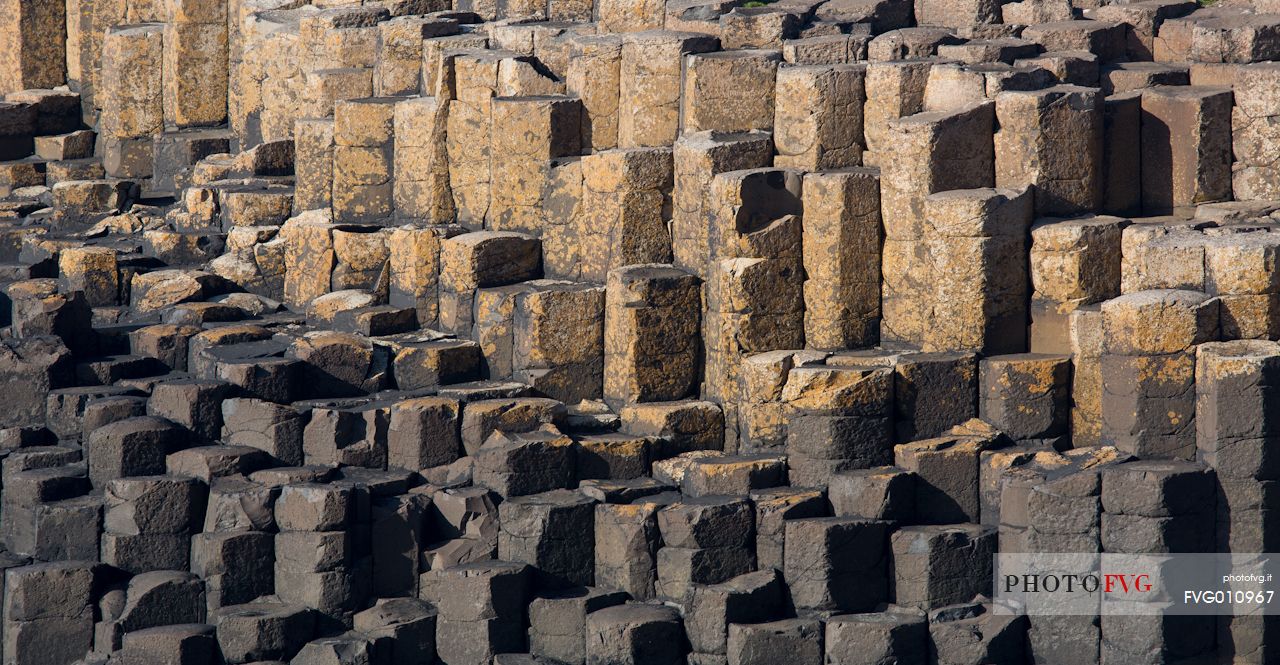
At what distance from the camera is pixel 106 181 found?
2941cm

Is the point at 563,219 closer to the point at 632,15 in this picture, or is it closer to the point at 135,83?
the point at 632,15

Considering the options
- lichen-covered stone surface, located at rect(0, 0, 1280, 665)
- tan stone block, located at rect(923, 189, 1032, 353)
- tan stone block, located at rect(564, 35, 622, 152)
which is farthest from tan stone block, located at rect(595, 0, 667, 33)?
tan stone block, located at rect(923, 189, 1032, 353)

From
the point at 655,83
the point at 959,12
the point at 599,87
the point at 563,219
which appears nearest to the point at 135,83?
the point at 599,87

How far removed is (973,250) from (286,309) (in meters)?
8.48

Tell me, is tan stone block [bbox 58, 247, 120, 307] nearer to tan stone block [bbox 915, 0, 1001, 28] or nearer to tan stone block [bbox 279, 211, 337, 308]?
tan stone block [bbox 279, 211, 337, 308]

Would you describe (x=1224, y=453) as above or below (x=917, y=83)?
below

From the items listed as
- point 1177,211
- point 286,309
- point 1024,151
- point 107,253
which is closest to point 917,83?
point 1024,151

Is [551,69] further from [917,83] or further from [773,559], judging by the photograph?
[773,559]

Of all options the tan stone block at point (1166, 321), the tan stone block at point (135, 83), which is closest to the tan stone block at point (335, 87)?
the tan stone block at point (135, 83)
